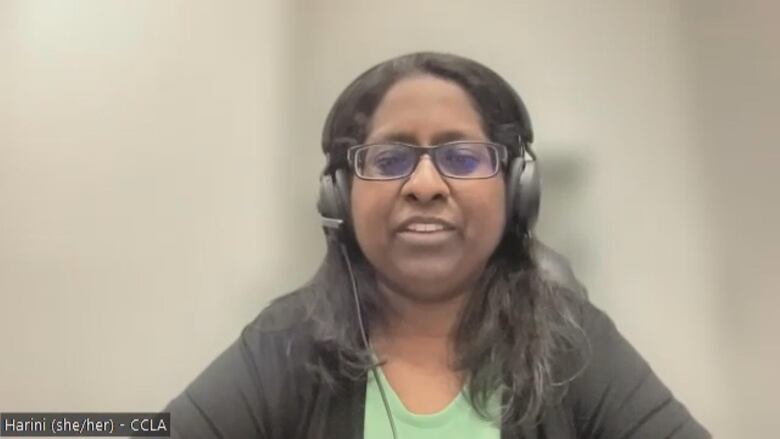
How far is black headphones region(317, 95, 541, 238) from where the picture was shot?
1.07 meters

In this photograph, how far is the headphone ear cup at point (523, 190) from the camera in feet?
3.49

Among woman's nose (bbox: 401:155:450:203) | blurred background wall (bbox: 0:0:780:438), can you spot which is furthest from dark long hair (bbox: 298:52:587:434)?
blurred background wall (bbox: 0:0:780:438)

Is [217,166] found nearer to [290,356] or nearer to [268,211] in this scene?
[268,211]

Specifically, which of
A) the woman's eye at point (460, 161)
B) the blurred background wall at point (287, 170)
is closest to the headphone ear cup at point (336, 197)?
the woman's eye at point (460, 161)

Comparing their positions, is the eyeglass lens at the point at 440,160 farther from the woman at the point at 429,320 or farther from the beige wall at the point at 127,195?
the beige wall at the point at 127,195

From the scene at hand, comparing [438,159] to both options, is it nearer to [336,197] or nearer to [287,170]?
[336,197]

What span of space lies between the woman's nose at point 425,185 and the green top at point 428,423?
0.25 metres

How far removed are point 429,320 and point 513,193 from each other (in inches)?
7.9

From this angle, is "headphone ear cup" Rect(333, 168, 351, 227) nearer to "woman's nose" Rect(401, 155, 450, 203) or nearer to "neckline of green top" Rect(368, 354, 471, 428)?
"woman's nose" Rect(401, 155, 450, 203)

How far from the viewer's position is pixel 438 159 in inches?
41.4

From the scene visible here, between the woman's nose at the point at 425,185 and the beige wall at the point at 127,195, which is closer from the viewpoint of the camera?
the woman's nose at the point at 425,185

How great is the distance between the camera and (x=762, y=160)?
1344 millimetres

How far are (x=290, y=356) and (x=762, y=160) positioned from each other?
0.79 meters

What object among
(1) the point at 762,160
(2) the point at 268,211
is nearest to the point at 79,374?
(2) the point at 268,211
